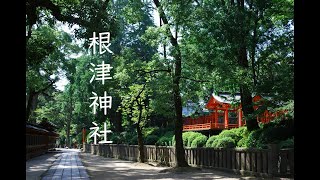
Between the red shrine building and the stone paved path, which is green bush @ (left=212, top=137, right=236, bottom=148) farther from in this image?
the red shrine building

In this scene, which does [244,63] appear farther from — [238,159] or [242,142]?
[238,159]

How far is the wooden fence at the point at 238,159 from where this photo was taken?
11.3 metres

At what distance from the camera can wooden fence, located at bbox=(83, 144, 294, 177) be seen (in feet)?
37.2

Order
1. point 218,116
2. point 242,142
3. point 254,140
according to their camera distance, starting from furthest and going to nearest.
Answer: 1. point 218,116
2. point 242,142
3. point 254,140

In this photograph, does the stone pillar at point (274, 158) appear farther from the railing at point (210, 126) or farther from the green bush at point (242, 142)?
the railing at point (210, 126)

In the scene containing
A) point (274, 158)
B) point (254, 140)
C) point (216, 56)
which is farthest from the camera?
point (254, 140)

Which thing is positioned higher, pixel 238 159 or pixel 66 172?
pixel 238 159

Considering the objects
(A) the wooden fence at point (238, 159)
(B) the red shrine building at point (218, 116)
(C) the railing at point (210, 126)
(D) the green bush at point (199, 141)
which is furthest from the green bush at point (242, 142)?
(C) the railing at point (210, 126)

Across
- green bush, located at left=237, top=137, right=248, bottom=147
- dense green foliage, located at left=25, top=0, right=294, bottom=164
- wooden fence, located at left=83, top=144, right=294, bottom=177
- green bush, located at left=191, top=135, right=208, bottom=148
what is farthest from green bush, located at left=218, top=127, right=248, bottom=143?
wooden fence, located at left=83, top=144, right=294, bottom=177

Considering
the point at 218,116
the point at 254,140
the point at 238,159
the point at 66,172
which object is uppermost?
the point at 218,116

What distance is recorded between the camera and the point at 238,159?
A: 44.6 ft

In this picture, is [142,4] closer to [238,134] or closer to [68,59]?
[238,134]

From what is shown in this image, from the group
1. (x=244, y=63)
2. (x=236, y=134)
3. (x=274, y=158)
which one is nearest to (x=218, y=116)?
(x=236, y=134)
